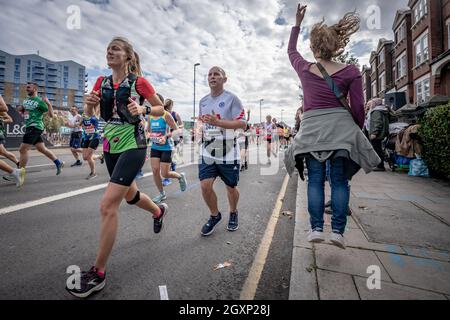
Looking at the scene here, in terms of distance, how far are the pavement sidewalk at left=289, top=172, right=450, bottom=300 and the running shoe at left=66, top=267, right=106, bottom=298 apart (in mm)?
1408

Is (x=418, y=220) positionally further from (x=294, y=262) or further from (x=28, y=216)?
(x=28, y=216)

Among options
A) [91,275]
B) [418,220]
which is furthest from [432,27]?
[91,275]

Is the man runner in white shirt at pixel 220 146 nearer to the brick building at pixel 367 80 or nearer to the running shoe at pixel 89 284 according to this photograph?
the running shoe at pixel 89 284

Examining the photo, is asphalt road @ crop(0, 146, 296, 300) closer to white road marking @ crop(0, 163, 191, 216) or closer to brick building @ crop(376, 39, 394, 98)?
white road marking @ crop(0, 163, 191, 216)

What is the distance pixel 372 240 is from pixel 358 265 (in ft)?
2.18

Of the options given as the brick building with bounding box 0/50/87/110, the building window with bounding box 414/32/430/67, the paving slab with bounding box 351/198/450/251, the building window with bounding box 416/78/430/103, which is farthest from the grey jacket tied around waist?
the brick building with bounding box 0/50/87/110

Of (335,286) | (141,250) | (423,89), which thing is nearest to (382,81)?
(423,89)

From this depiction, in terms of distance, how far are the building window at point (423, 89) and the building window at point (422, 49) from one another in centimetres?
167

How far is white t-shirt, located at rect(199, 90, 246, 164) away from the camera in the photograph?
2.92 meters

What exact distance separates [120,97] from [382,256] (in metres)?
2.78

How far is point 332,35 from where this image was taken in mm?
2279

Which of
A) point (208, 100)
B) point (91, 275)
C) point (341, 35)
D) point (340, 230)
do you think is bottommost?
point (91, 275)

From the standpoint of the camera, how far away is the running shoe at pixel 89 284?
170 centimetres

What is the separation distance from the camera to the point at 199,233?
9.70 ft
